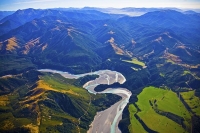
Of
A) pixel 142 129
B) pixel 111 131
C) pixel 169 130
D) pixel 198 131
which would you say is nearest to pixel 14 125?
pixel 111 131

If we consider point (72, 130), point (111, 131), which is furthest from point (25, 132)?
point (111, 131)

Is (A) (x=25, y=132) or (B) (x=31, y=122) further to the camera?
(B) (x=31, y=122)

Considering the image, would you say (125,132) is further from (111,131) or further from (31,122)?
(31,122)

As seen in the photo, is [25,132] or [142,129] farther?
[142,129]

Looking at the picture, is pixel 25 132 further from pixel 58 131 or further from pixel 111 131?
pixel 111 131

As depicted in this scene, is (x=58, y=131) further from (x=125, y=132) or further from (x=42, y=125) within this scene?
(x=125, y=132)

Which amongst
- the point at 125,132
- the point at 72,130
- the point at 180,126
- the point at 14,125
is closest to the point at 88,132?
the point at 72,130
